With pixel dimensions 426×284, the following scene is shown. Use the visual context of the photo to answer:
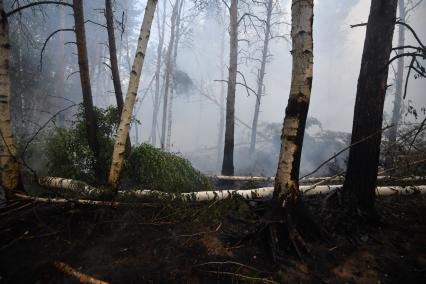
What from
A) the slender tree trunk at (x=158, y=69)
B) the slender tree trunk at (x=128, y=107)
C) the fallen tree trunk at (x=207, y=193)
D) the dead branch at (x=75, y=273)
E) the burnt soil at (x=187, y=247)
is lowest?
the dead branch at (x=75, y=273)

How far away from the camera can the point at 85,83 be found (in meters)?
7.26

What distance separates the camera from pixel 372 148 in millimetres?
4562

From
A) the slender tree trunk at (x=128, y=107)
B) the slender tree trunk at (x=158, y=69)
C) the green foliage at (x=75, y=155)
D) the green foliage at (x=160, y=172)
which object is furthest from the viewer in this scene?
the slender tree trunk at (x=158, y=69)

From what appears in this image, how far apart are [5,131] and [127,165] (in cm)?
291

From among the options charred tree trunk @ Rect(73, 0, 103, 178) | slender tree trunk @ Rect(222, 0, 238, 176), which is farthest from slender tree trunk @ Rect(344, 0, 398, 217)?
slender tree trunk @ Rect(222, 0, 238, 176)

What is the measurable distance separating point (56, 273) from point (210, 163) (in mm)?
21734

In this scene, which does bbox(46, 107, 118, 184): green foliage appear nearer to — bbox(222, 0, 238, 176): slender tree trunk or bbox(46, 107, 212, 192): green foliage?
bbox(46, 107, 212, 192): green foliage

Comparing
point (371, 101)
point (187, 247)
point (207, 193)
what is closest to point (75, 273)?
point (187, 247)

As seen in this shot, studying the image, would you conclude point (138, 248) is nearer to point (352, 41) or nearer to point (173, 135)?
point (173, 135)

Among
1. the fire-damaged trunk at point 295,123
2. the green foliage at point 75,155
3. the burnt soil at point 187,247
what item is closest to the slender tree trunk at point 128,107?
the burnt soil at point 187,247

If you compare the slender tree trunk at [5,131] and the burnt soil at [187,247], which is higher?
the slender tree trunk at [5,131]

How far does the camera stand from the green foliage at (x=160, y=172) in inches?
274

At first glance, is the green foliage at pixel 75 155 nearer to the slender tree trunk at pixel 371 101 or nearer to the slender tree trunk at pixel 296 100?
the slender tree trunk at pixel 296 100

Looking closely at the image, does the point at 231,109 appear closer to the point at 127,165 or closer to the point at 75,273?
the point at 127,165
